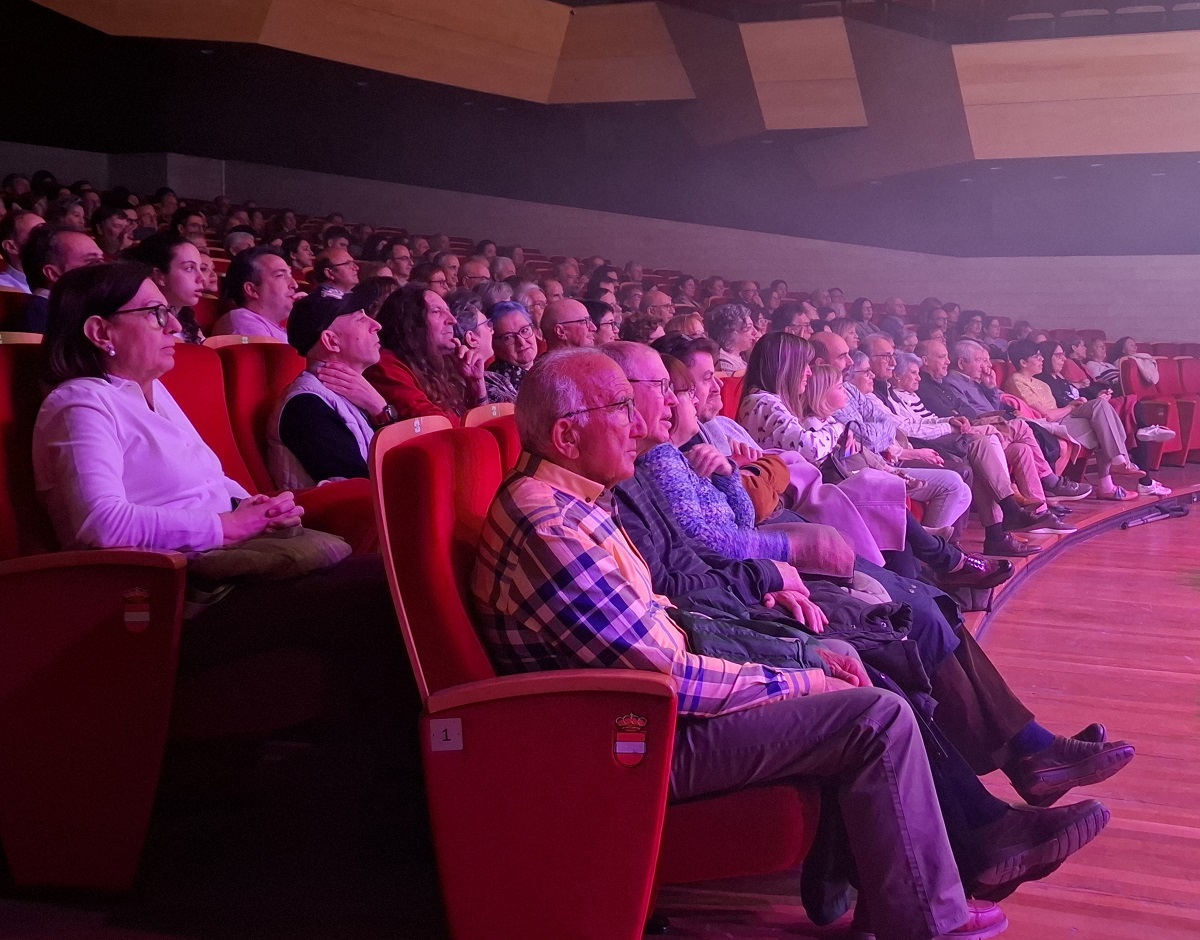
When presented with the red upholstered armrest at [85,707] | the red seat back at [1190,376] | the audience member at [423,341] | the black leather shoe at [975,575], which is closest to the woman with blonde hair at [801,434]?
the black leather shoe at [975,575]

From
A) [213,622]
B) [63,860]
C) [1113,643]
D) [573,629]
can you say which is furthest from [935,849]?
[1113,643]

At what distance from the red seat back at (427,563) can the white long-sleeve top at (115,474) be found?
0.28 meters

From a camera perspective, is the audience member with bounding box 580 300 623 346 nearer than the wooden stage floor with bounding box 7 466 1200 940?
No

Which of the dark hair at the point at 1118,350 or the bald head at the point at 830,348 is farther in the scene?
the dark hair at the point at 1118,350

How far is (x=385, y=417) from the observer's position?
1373mm

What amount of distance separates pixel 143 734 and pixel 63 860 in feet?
0.45

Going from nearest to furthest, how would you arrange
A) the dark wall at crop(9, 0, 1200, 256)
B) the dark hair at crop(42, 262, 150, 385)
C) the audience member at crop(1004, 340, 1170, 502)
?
the dark hair at crop(42, 262, 150, 385)
the audience member at crop(1004, 340, 1170, 502)
the dark wall at crop(9, 0, 1200, 256)

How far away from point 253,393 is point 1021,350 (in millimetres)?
3141

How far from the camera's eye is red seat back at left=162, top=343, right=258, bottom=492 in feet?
4.25

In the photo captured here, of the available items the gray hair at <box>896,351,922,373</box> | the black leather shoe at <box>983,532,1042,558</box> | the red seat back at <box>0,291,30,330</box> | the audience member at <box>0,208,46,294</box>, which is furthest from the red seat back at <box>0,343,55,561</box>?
the gray hair at <box>896,351,922,373</box>

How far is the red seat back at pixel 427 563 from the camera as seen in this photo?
0.81 m

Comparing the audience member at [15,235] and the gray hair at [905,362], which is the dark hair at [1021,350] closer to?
the gray hair at [905,362]

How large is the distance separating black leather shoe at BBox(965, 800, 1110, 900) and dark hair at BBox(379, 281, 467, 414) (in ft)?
3.01

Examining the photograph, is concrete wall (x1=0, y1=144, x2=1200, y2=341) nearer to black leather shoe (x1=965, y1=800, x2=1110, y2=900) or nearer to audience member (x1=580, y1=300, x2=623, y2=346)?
audience member (x1=580, y1=300, x2=623, y2=346)
